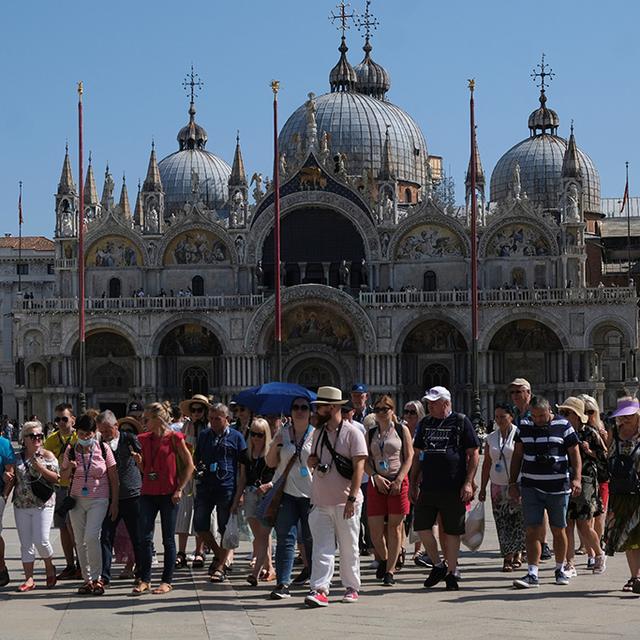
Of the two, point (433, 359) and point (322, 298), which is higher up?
point (322, 298)

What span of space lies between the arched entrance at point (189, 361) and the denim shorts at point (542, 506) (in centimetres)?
5001

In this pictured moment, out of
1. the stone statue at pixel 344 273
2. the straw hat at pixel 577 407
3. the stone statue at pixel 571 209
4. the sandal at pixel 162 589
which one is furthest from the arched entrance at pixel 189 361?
the sandal at pixel 162 589

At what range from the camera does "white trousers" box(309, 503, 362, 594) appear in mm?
16297

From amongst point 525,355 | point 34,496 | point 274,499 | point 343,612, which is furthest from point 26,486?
point 525,355

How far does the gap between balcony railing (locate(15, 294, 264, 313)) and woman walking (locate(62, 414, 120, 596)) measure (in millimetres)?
47456

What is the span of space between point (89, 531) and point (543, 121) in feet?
230

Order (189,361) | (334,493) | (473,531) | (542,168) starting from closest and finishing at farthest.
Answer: (334,493) < (473,531) < (189,361) < (542,168)

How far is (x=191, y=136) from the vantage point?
90312 millimetres

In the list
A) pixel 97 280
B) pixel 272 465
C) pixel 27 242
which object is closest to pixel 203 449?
pixel 272 465

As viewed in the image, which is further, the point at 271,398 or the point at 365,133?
the point at 365,133

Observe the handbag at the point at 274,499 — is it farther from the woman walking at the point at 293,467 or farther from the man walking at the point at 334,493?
the man walking at the point at 334,493

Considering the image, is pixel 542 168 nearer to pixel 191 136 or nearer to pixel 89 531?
pixel 191 136

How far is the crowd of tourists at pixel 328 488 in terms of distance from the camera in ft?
54.9

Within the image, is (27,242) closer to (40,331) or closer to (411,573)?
(40,331)
